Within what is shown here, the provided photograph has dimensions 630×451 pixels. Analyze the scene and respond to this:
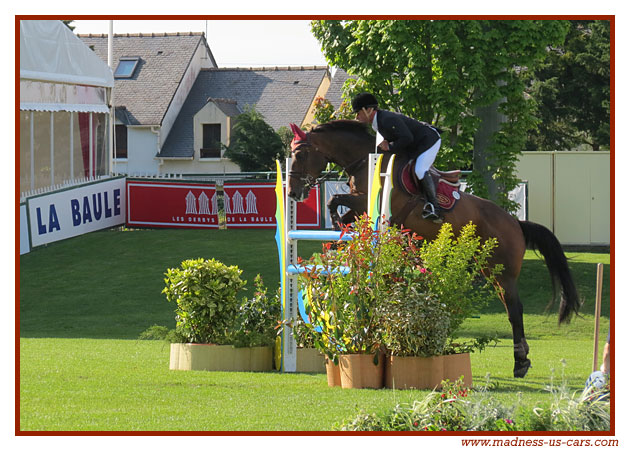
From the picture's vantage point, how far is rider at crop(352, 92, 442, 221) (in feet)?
31.0

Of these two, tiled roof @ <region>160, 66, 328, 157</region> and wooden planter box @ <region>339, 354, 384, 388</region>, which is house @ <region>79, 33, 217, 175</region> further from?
wooden planter box @ <region>339, 354, 384, 388</region>

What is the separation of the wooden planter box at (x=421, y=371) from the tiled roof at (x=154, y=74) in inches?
1280

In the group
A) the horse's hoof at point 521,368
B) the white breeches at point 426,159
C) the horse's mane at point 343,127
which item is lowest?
the horse's hoof at point 521,368

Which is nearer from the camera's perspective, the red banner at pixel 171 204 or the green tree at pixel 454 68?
the green tree at pixel 454 68

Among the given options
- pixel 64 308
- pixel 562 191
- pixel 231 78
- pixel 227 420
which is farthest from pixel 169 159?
pixel 227 420

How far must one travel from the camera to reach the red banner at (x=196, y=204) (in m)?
24.9

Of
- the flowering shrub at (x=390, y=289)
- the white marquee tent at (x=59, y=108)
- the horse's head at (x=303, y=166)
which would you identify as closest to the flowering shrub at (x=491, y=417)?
the flowering shrub at (x=390, y=289)

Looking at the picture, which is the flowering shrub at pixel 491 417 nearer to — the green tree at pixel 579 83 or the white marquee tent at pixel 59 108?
the white marquee tent at pixel 59 108

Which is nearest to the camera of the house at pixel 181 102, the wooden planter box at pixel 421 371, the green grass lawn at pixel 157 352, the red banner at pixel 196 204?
the green grass lawn at pixel 157 352

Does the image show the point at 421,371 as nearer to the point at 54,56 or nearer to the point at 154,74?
the point at 54,56

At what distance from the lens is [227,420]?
21.1 feet

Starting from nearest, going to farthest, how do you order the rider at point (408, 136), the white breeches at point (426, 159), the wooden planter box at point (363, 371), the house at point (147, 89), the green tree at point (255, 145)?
the wooden planter box at point (363, 371)
the rider at point (408, 136)
the white breeches at point (426, 159)
the green tree at point (255, 145)
the house at point (147, 89)

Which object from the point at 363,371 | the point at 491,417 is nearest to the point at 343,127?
the point at 363,371

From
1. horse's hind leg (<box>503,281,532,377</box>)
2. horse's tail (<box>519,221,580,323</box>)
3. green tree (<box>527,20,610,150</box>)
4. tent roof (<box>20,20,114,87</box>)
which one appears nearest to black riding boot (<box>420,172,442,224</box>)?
horse's hind leg (<box>503,281,532,377</box>)
